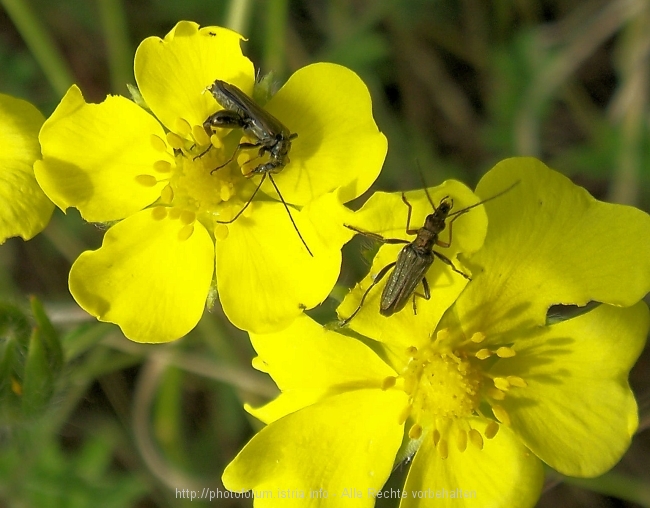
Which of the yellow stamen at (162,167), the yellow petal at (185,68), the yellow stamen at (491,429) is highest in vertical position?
the yellow petal at (185,68)

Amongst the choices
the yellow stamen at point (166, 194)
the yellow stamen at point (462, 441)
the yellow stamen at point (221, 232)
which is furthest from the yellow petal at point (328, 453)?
the yellow stamen at point (166, 194)

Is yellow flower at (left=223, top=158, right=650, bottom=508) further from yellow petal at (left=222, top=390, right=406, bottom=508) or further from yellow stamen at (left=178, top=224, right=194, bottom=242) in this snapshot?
yellow stamen at (left=178, top=224, right=194, bottom=242)

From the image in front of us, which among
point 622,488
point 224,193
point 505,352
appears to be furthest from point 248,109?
point 622,488

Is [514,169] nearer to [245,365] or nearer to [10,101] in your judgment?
[10,101]

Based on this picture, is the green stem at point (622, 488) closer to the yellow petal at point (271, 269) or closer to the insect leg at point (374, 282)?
the insect leg at point (374, 282)

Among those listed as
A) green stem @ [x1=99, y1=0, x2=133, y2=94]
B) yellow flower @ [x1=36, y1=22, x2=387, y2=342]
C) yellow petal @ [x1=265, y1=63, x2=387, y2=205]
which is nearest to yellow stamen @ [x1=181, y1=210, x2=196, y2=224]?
yellow flower @ [x1=36, y1=22, x2=387, y2=342]

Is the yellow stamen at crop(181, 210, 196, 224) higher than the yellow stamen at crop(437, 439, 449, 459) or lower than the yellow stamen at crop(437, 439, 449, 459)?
higher

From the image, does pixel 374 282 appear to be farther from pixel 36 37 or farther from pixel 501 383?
pixel 36 37
